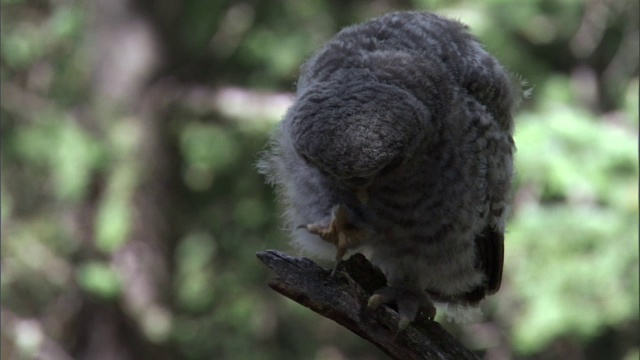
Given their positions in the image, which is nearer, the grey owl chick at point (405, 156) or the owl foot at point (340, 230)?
the grey owl chick at point (405, 156)

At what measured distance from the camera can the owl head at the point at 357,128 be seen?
9.80 feet

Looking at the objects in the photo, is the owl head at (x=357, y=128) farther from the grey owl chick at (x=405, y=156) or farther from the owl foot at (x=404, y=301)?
the owl foot at (x=404, y=301)

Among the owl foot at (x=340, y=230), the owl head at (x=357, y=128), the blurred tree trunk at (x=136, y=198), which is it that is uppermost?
the owl head at (x=357, y=128)

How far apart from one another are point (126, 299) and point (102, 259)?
1.46 feet

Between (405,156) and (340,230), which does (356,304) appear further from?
(405,156)

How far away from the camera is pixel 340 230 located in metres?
3.45

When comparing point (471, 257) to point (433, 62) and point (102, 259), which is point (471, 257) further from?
point (102, 259)

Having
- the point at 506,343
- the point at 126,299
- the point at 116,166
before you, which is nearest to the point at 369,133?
the point at 116,166

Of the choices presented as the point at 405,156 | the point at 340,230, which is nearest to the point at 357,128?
the point at 405,156

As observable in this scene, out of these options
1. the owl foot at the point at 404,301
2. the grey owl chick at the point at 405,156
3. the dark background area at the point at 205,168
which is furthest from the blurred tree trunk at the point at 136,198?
the owl foot at the point at 404,301

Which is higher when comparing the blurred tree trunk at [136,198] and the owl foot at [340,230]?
the owl foot at [340,230]

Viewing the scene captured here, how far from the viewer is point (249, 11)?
7605mm

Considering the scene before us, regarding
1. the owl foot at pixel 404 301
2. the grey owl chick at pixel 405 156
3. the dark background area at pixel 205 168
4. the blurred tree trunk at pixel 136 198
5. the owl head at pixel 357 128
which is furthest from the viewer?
the blurred tree trunk at pixel 136 198

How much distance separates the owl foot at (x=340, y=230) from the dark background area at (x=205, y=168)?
8.12 ft
